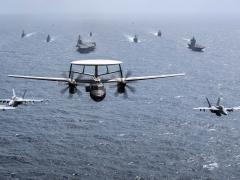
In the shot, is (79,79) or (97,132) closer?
(79,79)

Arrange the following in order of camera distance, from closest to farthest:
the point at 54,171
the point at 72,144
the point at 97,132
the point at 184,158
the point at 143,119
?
1. the point at 54,171
2. the point at 184,158
3. the point at 72,144
4. the point at 97,132
5. the point at 143,119

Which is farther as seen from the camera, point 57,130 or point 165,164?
point 57,130

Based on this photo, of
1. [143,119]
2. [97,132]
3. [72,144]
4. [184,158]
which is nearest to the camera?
[184,158]

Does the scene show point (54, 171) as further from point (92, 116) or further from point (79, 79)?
point (79, 79)

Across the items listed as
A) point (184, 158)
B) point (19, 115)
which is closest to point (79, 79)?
point (184, 158)

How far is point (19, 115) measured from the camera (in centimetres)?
19112

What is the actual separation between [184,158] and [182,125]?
3228 centimetres

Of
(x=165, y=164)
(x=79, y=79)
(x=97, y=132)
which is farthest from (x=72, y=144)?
(x=79, y=79)

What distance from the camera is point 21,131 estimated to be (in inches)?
6703

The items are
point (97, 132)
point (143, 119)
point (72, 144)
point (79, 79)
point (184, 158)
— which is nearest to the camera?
point (79, 79)

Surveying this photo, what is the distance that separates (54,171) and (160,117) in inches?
2542

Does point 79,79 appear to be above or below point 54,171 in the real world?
above

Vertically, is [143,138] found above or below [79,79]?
below

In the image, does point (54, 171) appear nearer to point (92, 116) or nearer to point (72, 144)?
point (72, 144)
